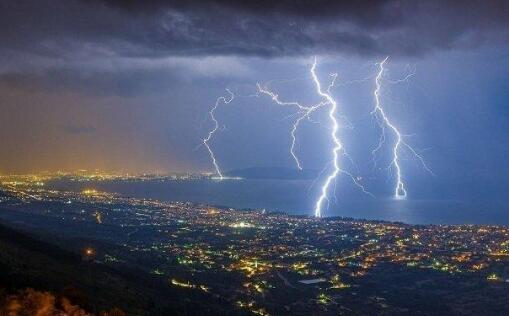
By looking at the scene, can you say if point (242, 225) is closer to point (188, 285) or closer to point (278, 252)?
point (278, 252)

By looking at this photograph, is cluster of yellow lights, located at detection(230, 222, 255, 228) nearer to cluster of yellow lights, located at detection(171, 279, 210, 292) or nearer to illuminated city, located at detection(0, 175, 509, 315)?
illuminated city, located at detection(0, 175, 509, 315)

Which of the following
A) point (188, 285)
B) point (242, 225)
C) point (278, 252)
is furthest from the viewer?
point (242, 225)

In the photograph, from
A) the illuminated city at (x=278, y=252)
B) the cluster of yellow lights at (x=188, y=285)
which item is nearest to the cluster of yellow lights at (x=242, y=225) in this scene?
the illuminated city at (x=278, y=252)

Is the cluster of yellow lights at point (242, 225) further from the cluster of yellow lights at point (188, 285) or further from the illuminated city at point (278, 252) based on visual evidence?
the cluster of yellow lights at point (188, 285)

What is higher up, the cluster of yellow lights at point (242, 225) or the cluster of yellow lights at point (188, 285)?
the cluster of yellow lights at point (242, 225)

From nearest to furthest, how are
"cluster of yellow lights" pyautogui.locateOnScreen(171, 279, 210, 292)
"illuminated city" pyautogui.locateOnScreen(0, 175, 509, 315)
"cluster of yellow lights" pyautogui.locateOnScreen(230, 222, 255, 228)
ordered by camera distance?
"cluster of yellow lights" pyautogui.locateOnScreen(171, 279, 210, 292)
"illuminated city" pyautogui.locateOnScreen(0, 175, 509, 315)
"cluster of yellow lights" pyautogui.locateOnScreen(230, 222, 255, 228)

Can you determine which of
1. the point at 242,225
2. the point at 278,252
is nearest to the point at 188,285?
the point at 278,252

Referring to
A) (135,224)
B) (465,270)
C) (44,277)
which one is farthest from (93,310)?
(135,224)

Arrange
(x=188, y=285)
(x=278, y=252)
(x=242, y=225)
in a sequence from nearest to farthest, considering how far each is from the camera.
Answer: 1. (x=188, y=285)
2. (x=278, y=252)
3. (x=242, y=225)

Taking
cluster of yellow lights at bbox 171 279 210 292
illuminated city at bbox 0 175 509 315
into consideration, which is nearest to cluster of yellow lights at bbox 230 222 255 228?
illuminated city at bbox 0 175 509 315

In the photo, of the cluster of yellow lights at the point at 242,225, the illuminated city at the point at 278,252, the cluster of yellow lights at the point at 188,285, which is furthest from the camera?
the cluster of yellow lights at the point at 242,225

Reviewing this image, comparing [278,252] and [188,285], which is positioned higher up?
[278,252]

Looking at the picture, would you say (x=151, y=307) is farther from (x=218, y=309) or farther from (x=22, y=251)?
(x=22, y=251)
